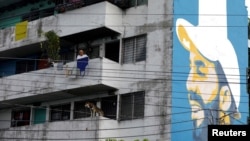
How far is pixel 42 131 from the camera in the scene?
24938mm

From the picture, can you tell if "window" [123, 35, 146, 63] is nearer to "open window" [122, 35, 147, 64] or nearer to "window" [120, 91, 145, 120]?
"open window" [122, 35, 147, 64]

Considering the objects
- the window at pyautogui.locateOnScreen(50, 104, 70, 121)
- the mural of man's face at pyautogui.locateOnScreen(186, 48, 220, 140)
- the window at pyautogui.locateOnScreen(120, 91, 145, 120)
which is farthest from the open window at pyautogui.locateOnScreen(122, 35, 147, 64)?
A: the window at pyautogui.locateOnScreen(50, 104, 70, 121)

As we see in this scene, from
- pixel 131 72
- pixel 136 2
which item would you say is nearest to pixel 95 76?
pixel 131 72

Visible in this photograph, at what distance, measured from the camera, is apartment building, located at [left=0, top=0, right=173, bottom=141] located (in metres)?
23.1

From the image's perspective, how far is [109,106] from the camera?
24375mm

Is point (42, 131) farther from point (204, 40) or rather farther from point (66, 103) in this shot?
point (204, 40)

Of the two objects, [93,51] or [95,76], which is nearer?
[95,76]

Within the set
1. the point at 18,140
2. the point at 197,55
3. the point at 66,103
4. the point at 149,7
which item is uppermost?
the point at 149,7

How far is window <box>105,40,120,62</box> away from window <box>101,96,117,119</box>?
5.61 feet

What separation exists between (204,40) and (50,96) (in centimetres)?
695

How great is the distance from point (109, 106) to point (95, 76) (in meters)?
1.54

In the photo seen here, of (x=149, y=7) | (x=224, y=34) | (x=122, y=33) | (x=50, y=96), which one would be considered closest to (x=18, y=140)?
(x=50, y=96)

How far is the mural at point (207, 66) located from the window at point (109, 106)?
2.91 meters

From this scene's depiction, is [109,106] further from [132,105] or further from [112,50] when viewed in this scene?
[112,50]
